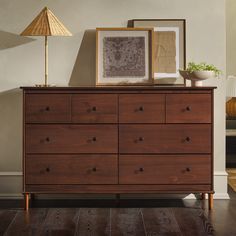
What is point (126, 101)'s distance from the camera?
3.95 metres

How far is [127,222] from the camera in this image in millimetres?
3611

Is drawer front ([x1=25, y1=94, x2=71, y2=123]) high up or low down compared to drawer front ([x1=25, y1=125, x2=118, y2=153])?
up

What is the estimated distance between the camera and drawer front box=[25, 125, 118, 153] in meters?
3.96

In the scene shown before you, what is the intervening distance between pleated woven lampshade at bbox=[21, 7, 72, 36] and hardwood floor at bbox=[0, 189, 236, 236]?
1228 mm

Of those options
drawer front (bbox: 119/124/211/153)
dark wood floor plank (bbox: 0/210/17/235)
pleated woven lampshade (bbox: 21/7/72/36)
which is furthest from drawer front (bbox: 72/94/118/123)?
dark wood floor plank (bbox: 0/210/17/235)

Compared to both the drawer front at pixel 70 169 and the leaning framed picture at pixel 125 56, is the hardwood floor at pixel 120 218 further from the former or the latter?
the leaning framed picture at pixel 125 56

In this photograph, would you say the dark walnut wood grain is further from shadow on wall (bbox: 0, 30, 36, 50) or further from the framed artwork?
shadow on wall (bbox: 0, 30, 36, 50)

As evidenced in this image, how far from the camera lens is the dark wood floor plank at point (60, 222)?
337cm

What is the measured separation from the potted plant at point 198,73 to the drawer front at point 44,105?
0.87m

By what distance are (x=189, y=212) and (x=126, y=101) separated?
86cm

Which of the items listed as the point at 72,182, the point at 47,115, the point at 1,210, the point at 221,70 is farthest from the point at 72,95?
the point at 221,70

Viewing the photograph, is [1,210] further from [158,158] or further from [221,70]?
[221,70]

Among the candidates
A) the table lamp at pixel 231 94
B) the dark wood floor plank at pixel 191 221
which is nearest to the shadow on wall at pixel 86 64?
the dark wood floor plank at pixel 191 221

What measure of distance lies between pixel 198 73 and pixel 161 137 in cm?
54
